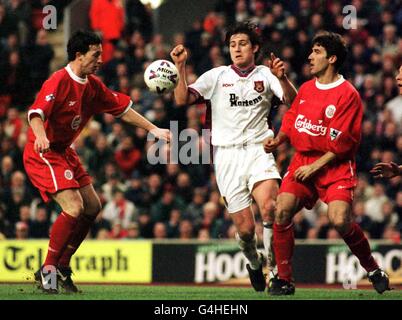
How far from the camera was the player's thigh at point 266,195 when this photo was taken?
1123 centimetres

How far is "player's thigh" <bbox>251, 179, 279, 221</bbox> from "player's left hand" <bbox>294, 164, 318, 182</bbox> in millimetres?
525

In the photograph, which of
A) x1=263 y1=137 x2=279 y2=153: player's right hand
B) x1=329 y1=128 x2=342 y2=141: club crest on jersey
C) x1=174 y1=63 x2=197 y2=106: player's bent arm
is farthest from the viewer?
x1=174 y1=63 x2=197 y2=106: player's bent arm

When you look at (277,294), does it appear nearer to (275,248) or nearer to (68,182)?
(275,248)

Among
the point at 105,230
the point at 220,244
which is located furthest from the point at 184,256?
the point at 105,230

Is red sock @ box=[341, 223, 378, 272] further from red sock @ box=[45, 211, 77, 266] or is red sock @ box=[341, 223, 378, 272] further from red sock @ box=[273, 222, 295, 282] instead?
red sock @ box=[45, 211, 77, 266]

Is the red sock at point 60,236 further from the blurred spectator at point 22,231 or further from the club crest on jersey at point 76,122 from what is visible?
the blurred spectator at point 22,231

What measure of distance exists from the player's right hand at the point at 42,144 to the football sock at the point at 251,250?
218cm

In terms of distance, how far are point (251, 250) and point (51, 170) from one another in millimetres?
2076

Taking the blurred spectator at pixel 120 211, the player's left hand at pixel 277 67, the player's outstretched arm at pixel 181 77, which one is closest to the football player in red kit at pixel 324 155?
the player's left hand at pixel 277 67

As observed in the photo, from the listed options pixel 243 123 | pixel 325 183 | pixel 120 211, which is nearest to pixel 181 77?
pixel 243 123

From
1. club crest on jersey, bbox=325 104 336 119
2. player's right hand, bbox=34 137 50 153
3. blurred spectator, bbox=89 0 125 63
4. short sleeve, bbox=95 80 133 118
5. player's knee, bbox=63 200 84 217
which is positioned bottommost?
player's knee, bbox=63 200 84 217

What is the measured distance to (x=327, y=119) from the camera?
10.7 metres

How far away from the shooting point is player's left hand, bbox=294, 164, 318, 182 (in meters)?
10.7

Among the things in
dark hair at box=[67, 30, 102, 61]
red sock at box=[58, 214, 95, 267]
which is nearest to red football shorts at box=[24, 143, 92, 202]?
red sock at box=[58, 214, 95, 267]
